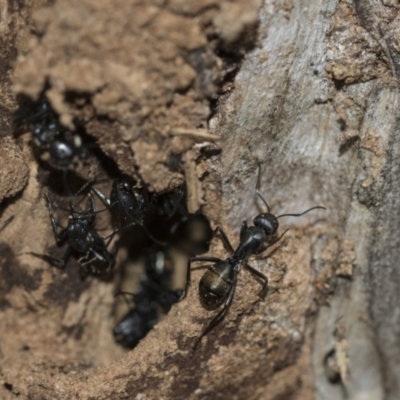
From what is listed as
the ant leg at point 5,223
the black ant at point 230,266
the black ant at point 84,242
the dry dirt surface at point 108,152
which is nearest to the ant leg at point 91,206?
the black ant at point 84,242

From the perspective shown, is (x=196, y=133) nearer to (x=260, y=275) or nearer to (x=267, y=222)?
(x=267, y=222)

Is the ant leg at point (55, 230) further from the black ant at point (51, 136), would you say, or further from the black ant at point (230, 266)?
the black ant at point (230, 266)

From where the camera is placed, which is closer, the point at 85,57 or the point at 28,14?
the point at 85,57

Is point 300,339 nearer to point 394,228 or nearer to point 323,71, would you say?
point 394,228

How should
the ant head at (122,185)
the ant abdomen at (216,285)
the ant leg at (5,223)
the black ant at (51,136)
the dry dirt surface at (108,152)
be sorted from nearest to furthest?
the dry dirt surface at (108,152), the black ant at (51,136), the ant abdomen at (216,285), the ant head at (122,185), the ant leg at (5,223)

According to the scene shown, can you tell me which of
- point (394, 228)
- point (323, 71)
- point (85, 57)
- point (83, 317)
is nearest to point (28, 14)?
point (85, 57)

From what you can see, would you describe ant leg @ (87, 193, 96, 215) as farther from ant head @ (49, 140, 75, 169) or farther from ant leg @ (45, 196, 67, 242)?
ant head @ (49, 140, 75, 169)
